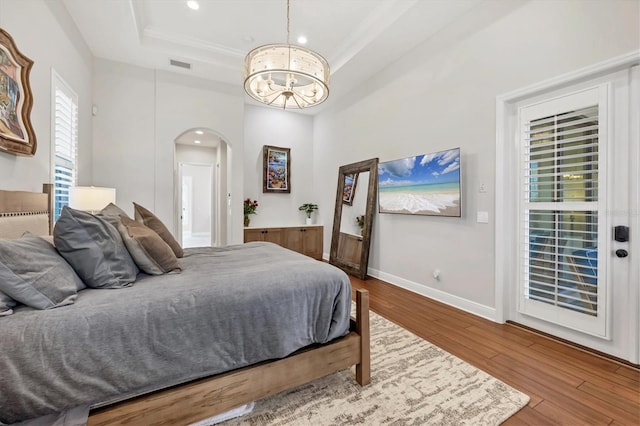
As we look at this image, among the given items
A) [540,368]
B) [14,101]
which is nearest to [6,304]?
[14,101]

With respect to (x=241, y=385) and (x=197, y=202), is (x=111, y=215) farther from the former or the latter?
(x=197, y=202)

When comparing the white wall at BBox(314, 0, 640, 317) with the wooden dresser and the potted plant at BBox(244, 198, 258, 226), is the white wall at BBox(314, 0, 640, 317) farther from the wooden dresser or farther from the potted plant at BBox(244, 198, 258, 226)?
the potted plant at BBox(244, 198, 258, 226)

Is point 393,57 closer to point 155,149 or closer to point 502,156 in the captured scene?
point 502,156

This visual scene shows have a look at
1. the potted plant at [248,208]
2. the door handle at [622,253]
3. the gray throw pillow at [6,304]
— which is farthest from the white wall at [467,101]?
the gray throw pillow at [6,304]

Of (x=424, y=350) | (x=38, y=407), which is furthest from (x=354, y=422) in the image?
(x=38, y=407)

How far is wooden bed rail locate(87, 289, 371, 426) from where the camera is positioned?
1.26 metres

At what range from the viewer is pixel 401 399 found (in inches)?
68.6

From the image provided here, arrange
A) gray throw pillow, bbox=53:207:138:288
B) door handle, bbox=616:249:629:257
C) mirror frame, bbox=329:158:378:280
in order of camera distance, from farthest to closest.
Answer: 1. mirror frame, bbox=329:158:378:280
2. door handle, bbox=616:249:629:257
3. gray throw pillow, bbox=53:207:138:288

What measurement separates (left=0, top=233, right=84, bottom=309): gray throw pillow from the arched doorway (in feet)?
11.7

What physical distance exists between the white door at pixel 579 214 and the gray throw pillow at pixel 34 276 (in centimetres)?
352

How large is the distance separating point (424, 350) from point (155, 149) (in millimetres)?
4739

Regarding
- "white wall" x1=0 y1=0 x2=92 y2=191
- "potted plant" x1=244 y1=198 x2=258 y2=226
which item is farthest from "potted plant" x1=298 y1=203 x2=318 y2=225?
"white wall" x1=0 y1=0 x2=92 y2=191

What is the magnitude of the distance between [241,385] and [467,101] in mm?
3473

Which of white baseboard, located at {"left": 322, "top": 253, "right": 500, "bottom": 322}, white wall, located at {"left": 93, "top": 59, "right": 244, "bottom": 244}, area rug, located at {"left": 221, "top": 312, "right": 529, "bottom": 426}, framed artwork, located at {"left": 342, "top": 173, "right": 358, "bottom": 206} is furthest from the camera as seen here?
framed artwork, located at {"left": 342, "top": 173, "right": 358, "bottom": 206}
